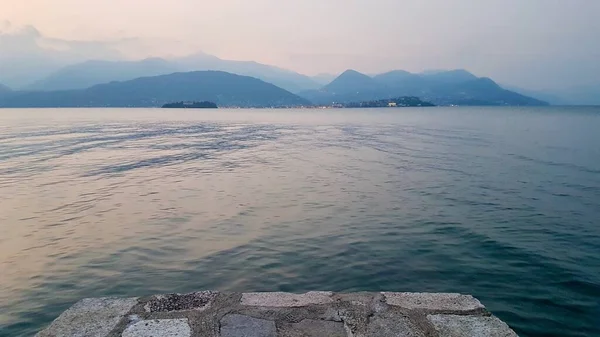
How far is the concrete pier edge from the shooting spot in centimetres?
485

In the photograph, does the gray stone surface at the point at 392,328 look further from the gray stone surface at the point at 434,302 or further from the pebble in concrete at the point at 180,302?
the pebble in concrete at the point at 180,302

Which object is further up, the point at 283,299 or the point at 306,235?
the point at 283,299

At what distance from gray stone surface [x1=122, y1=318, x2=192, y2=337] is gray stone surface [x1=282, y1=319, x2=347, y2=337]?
120 centimetres

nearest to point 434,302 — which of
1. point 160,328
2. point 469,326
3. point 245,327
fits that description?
point 469,326

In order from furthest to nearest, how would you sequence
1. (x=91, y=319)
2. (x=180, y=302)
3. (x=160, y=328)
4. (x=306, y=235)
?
(x=306, y=235)
(x=180, y=302)
(x=91, y=319)
(x=160, y=328)

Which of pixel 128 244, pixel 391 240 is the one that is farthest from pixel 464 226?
pixel 128 244

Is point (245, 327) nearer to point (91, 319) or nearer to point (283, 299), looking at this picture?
point (283, 299)

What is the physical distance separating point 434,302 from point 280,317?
7.00ft

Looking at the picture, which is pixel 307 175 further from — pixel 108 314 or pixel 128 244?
pixel 108 314

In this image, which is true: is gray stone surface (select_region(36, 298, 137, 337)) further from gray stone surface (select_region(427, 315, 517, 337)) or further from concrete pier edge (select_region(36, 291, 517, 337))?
gray stone surface (select_region(427, 315, 517, 337))

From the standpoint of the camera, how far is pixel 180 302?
5648 mm

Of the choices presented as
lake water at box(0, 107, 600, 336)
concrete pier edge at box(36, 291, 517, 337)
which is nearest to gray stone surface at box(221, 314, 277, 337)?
concrete pier edge at box(36, 291, 517, 337)

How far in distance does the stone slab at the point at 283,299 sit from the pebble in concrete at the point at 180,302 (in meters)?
0.51

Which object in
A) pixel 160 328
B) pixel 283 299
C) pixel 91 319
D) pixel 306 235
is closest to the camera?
pixel 160 328
